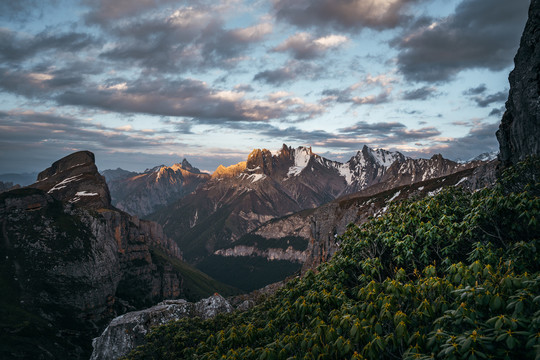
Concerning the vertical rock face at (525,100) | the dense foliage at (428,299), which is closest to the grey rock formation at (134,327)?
the dense foliage at (428,299)

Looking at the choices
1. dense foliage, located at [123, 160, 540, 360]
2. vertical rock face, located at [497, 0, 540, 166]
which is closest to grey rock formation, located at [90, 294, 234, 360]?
dense foliage, located at [123, 160, 540, 360]

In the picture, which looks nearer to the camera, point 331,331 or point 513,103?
point 331,331

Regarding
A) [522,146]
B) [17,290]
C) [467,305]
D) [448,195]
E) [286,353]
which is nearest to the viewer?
[467,305]

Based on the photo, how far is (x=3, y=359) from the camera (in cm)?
11500

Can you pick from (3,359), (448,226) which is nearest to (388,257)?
(448,226)

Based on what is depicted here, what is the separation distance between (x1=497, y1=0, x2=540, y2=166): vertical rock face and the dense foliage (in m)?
20.2

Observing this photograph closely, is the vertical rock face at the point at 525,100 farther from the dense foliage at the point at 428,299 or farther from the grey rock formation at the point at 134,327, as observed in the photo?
the grey rock formation at the point at 134,327

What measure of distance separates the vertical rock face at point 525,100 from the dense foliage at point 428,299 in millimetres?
20151

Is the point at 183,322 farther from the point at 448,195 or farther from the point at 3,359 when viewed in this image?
the point at 3,359

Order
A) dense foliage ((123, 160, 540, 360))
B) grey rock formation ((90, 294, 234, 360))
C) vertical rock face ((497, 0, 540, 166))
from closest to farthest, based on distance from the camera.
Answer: dense foliage ((123, 160, 540, 360))
vertical rock face ((497, 0, 540, 166))
grey rock formation ((90, 294, 234, 360))

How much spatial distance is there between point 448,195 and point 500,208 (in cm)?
963

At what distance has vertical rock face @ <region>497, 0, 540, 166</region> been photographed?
41.0 metres

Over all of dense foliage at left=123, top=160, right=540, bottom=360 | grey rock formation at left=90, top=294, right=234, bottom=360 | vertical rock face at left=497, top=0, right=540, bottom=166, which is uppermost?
vertical rock face at left=497, top=0, right=540, bottom=166

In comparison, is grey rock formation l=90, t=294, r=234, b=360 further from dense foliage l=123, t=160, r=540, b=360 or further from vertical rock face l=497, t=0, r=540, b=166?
vertical rock face l=497, t=0, r=540, b=166
